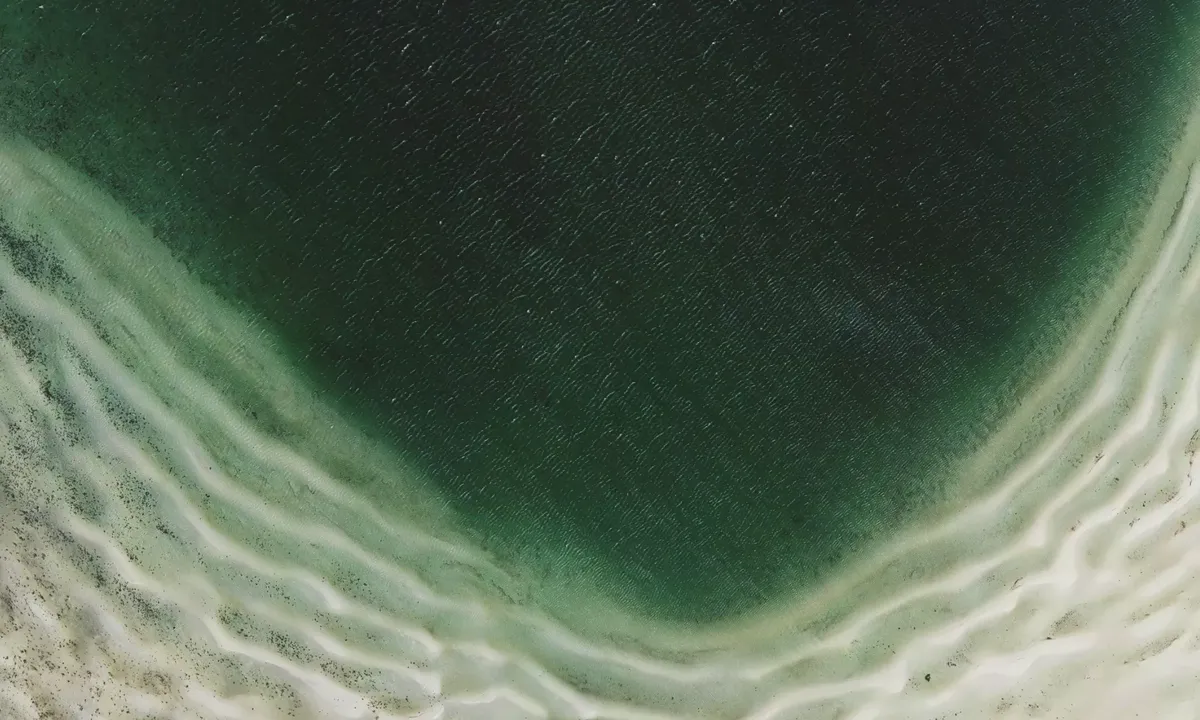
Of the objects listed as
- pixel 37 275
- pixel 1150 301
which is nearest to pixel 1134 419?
pixel 1150 301

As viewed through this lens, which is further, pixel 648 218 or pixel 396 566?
pixel 648 218

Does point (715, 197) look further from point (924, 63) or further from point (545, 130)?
point (924, 63)

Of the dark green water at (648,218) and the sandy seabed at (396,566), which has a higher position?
the dark green water at (648,218)

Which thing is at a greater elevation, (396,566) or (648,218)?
(648,218)

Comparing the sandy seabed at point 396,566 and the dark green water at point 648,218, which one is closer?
the sandy seabed at point 396,566
